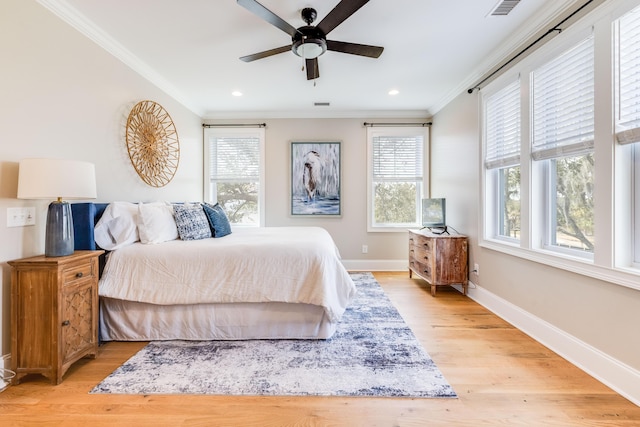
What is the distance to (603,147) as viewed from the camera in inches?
70.9

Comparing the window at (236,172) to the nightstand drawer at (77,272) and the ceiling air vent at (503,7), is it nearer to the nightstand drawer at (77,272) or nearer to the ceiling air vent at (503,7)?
the nightstand drawer at (77,272)

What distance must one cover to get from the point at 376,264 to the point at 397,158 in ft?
5.84

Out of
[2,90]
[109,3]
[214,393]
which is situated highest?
[109,3]

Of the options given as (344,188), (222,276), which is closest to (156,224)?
(222,276)

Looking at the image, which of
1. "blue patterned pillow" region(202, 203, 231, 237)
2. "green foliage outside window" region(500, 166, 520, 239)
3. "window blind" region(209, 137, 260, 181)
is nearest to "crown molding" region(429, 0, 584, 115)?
"green foliage outside window" region(500, 166, 520, 239)

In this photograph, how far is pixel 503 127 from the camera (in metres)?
2.88

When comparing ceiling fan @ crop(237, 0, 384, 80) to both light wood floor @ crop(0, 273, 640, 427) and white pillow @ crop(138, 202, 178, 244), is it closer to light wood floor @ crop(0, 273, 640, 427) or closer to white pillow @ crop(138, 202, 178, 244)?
white pillow @ crop(138, 202, 178, 244)

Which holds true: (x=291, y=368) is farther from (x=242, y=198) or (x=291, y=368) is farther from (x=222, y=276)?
(x=242, y=198)

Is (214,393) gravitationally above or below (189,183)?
below

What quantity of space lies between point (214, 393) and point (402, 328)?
1.60 metres

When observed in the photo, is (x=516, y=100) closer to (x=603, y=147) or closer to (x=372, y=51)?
(x=603, y=147)

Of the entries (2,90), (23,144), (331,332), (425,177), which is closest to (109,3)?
(2,90)

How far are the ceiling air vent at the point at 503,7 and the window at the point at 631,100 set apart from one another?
678 mm

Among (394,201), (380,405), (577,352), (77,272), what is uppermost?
(394,201)
